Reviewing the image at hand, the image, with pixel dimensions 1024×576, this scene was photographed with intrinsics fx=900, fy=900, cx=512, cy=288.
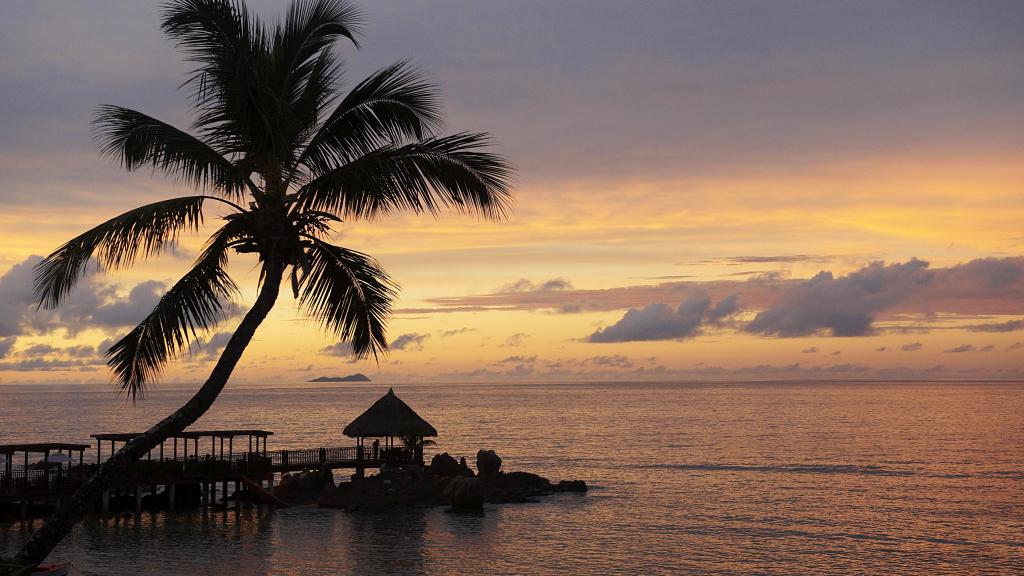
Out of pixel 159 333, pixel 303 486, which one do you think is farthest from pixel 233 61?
pixel 303 486

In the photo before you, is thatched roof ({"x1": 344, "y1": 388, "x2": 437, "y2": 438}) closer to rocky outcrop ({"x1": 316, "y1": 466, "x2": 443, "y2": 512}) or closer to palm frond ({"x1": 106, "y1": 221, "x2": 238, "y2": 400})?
rocky outcrop ({"x1": 316, "y1": 466, "x2": 443, "y2": 512})

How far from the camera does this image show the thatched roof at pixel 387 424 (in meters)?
48.5

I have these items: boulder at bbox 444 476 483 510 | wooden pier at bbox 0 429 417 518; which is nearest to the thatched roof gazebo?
wooden pier at bbox 0 429 417 518

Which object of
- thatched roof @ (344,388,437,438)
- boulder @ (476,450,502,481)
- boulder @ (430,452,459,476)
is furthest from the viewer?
boulder @ (476,450,502,481)

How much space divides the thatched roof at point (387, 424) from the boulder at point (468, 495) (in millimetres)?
5760

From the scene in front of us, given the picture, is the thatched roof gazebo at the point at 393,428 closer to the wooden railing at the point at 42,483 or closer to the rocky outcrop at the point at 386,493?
the rocky outcrop at the point at 386,493

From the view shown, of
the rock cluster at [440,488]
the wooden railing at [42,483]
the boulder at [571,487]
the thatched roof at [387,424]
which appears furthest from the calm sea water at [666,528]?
the thatched roof at [387,424]

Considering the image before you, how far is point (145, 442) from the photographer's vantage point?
10359 mm

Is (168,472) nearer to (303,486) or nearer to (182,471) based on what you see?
(182,471)

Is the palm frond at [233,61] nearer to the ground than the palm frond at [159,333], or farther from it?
farther from it

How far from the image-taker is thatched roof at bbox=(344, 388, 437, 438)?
48531 mm

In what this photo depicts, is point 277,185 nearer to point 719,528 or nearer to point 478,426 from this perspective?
point 719,528

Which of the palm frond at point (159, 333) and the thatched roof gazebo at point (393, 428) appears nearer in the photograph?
the palm frond at point (159, 333)

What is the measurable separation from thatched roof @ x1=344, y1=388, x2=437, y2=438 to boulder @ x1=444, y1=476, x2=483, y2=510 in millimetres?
5760
